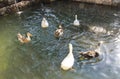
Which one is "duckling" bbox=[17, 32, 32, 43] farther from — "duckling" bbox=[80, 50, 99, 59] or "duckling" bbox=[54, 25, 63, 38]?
"duckling" bbox=[80, 50, 99, 59]

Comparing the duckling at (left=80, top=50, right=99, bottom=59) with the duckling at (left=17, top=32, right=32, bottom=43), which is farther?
the duckling at (left=17, top=32, right=32, bottom=43)

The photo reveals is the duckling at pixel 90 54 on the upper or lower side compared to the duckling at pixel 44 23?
lower

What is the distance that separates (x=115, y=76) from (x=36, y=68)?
15.5 ft

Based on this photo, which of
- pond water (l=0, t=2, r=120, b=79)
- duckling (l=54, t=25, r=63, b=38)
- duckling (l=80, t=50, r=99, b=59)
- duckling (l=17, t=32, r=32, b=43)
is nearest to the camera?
pond water (l=0, t=2, r=120, b=79)

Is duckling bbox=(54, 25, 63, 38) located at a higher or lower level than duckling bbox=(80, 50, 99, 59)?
higher

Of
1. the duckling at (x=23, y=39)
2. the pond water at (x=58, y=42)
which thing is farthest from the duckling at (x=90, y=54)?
the duckling at (x=23, y=39)

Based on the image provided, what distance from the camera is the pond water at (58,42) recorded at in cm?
1392

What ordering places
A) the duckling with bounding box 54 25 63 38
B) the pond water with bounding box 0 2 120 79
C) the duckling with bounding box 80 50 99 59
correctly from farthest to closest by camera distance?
the duckling with bounding box 54 25 63 38 < the duckling with bounding box 80 50 99 59 < the pond water with bounding box 0 2 120 79

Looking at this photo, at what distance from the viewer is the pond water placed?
45.7ft

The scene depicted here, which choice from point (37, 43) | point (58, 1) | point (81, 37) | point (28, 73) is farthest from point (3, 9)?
point (28, 73)

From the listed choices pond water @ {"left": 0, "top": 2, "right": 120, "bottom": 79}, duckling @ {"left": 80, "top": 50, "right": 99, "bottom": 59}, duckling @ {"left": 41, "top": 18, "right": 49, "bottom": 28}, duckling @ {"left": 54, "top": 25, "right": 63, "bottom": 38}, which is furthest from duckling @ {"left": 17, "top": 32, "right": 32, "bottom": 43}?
duckling @ {"left": 80, "top": 50, "right": 99, "bottom": 59}

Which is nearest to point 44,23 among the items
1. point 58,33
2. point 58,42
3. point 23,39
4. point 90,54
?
point 58,33

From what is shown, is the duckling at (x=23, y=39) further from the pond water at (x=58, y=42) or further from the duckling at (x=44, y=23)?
the duckling at (x=44, y=23)

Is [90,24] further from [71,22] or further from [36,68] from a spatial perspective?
[36,68]
